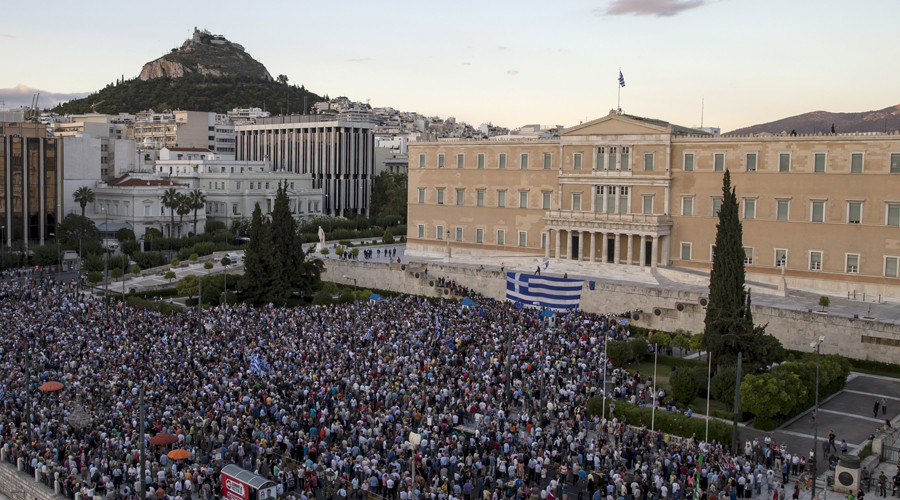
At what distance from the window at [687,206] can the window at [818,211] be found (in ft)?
22.4

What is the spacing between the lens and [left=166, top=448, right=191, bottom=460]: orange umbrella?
22.8 meters

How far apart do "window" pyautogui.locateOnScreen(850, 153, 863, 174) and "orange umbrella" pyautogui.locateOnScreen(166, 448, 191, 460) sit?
3746 cm

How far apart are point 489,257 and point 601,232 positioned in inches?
364

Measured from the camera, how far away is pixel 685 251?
5247 centimetres

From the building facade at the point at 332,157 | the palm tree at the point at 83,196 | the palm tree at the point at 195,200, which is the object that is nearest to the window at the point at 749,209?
the palm tree at the point at 195,200

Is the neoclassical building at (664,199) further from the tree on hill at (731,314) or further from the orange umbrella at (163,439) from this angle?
the orange umbrella at (163,439)

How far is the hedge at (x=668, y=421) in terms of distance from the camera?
26.9 metres

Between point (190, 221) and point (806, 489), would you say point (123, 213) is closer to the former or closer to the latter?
point (190, 221)

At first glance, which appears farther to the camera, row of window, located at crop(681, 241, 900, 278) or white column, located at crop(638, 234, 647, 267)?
white column, located at crop(638, 234, 647, 267)

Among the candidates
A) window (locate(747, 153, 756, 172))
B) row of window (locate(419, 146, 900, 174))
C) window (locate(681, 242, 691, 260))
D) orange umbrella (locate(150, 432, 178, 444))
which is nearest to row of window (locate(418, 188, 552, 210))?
row of window (locate(419, 146, 900, 174))

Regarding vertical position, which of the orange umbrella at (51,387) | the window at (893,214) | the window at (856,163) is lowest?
the orange umbrella at (51,387)

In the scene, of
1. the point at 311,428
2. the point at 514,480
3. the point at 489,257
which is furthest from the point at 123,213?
the point at 514,480

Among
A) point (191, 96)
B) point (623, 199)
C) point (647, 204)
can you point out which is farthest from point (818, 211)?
point (191, 96)

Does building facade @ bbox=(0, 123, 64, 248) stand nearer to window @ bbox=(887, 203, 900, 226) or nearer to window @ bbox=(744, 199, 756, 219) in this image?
window @ bbox=(744, 199, 756, 219)
